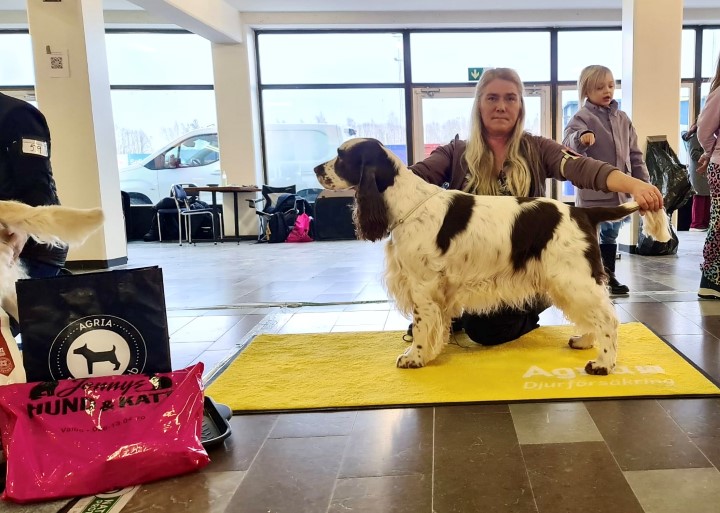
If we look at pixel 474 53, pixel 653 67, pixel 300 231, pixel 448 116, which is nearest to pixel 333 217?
pixel 300 231

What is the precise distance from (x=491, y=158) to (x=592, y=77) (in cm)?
184

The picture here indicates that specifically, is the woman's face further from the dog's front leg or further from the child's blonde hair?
the child's blonde hair

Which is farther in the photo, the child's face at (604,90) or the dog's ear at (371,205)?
the child's face at (604,90)

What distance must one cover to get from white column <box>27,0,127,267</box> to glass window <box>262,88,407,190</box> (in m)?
4.06

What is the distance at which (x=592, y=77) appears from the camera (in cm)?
388

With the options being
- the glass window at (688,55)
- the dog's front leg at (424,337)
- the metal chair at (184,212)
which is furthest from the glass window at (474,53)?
the dog's front leg at (424,337)

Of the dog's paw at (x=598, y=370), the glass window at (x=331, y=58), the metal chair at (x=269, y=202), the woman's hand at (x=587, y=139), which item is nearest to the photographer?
the dog's paw at (x=598, y=370)

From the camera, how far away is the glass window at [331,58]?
31.3 feet

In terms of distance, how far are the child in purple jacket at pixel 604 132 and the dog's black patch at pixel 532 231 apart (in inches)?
73.0

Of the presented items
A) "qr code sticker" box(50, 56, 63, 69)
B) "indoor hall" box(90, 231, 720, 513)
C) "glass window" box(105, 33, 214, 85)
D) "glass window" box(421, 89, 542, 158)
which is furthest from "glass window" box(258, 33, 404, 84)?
"indoor hall" box(90, 231, 720, 513)

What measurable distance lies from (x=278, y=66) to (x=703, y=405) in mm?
8998

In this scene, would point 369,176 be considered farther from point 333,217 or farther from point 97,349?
point 333,217

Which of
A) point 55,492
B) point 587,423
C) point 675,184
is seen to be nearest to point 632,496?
point 587,423

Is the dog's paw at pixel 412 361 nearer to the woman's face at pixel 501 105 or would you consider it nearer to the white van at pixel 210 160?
the woman's face at pixel 501 105
